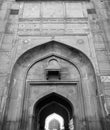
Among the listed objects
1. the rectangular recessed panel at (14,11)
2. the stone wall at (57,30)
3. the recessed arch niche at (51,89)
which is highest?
the rectangular recessed panel at (14,11)

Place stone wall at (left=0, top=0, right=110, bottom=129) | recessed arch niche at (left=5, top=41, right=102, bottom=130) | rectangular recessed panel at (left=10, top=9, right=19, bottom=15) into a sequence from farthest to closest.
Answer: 1. rectangular recessed panel at (left=10, top=9, right=19, bottom=15)
2. stone wall at (left=0, top=0, right=110, bottom=129)
3. recessed arch niche at (left=5, top=41, right=102, bottom=130)

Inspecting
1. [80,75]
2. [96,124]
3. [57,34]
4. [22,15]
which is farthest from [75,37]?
[96,124]

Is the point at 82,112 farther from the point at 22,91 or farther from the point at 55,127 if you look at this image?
the point at 55,127

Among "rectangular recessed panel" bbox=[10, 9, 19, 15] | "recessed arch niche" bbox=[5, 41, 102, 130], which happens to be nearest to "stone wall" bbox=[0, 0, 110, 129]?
"rectangular recessed panel" bbox=[10, 9, 19, 15]

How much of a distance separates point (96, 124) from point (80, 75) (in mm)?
2325

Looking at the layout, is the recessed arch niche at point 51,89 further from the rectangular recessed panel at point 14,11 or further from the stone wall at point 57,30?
the rectangular recessed panel at point 14,11

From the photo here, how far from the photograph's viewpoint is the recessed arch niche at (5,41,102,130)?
5.59 meters

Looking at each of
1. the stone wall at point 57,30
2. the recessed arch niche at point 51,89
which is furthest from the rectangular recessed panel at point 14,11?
the recessed arch niche at point 51,89

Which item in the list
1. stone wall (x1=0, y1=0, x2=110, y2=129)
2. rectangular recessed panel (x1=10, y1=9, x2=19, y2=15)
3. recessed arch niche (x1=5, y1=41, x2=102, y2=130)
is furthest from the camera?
rectangular recessed panel (x1=10, y1=9, x2=19, y2=15)

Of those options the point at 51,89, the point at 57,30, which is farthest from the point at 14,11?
the point at 51,89

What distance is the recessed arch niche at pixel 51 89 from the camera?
5.59 meters

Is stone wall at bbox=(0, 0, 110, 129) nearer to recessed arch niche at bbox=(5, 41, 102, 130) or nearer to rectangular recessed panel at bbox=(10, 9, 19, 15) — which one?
rectangular recessed panel at bbox=(10, 9, 19, 15)

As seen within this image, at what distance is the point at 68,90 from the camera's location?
21.0 feet

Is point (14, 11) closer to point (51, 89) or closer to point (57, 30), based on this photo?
point (57, 30)
